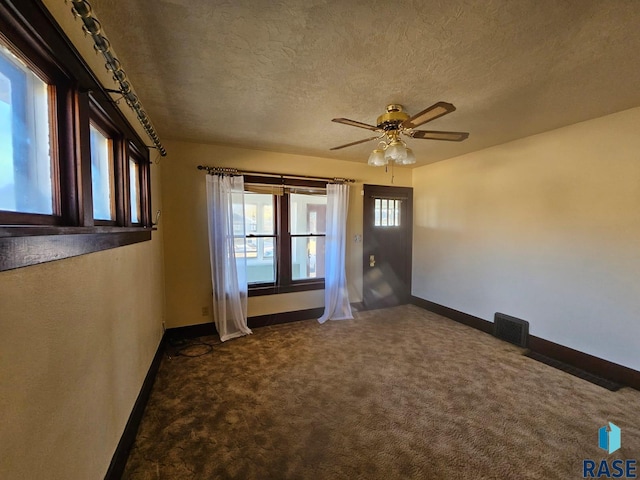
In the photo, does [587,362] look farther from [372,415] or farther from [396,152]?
[396,152]

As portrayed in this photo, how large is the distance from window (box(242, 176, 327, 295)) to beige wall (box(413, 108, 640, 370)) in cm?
205

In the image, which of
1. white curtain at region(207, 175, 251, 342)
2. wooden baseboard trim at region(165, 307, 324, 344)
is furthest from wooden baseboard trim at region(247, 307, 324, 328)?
white curtain at region(207, 175, 251, 342)

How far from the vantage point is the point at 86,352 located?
1.18 m

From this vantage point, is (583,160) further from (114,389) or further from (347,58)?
(114,389)

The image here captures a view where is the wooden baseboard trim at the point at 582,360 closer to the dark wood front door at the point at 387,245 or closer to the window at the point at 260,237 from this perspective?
the dark wood front door at the point at 387,245

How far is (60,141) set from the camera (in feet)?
3.72

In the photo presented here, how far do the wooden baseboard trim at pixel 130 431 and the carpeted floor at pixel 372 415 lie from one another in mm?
61

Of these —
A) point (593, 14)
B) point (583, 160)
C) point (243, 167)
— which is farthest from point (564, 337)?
point (243, 167)

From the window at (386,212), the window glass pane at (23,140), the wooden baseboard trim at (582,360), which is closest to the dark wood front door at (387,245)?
the window at (386,212)

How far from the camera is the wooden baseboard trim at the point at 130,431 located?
145cm

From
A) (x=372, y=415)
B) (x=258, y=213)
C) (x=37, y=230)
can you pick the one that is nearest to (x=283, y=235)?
(x=258, y=213)

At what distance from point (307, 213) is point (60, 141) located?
3.09m

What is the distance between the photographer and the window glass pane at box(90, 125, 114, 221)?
1.55 metres

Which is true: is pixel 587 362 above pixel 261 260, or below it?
below
